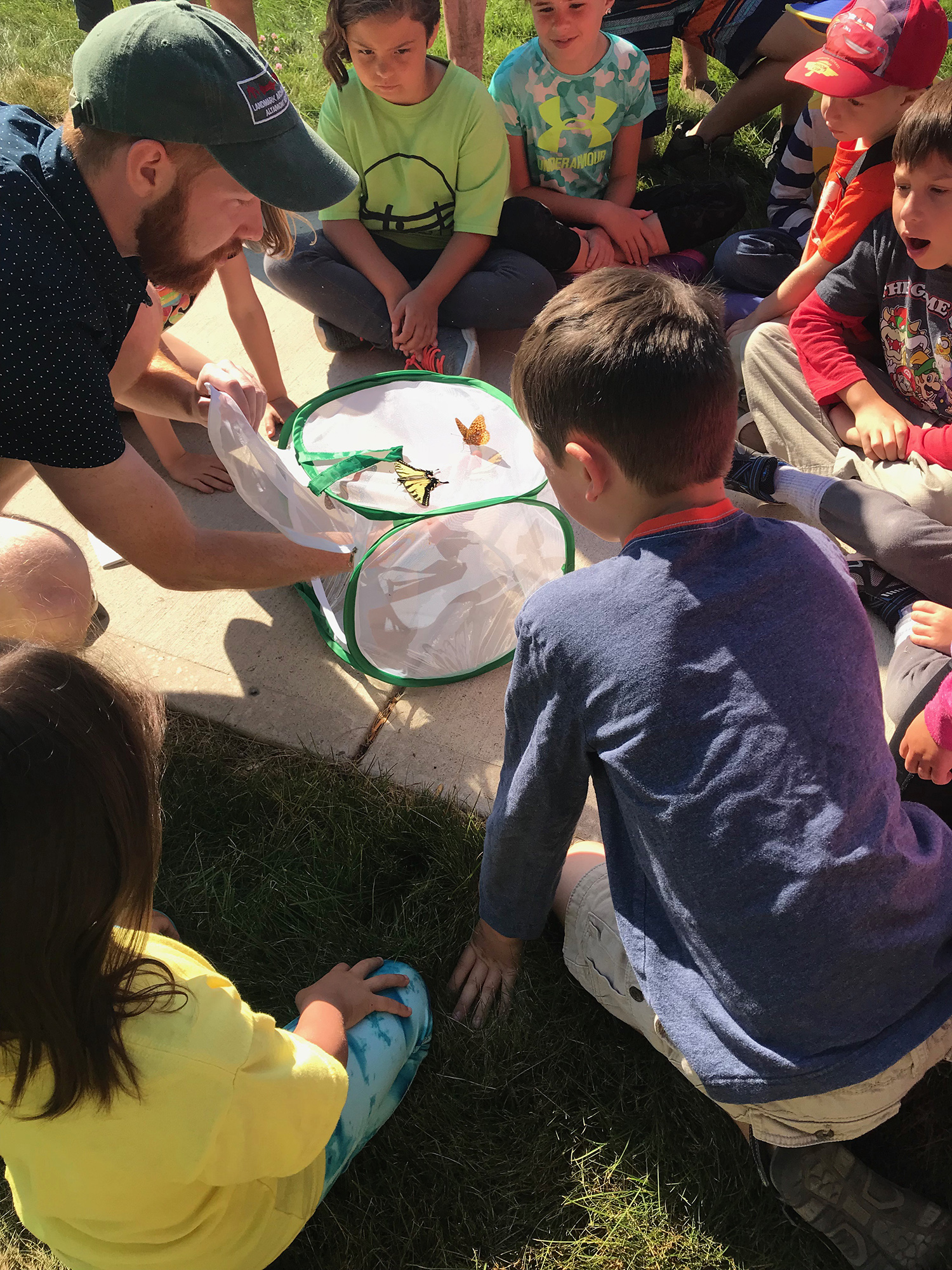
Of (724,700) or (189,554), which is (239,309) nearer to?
(189,554)

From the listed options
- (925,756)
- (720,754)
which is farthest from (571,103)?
(720,754)

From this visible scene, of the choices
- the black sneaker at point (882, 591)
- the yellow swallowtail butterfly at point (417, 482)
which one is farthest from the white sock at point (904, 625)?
the yellow swallowtail butterfly at point (417, 482)

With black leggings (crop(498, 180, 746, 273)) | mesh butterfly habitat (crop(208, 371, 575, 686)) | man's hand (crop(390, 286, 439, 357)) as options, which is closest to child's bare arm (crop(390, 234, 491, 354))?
man's hand (crop(390, 286, 439, 357))

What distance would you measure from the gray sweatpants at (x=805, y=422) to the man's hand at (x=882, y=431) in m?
0.03

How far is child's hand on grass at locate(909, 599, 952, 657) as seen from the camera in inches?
76.2

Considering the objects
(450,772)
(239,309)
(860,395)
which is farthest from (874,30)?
(450,772)

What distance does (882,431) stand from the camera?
7.51 feet

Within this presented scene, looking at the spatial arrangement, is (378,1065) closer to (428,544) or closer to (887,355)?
(428,544)

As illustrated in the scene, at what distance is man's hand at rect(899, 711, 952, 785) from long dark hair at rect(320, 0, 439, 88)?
216 cm

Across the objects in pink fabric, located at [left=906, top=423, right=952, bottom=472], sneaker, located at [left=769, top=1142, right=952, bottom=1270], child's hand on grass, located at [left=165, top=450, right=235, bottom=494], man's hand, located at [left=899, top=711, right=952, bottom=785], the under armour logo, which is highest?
the under armour logo

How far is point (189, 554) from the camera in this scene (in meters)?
1.81

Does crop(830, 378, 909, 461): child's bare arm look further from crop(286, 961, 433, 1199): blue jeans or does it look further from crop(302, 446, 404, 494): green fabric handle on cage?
crop(286, 961, 433, 1199): blue jeans

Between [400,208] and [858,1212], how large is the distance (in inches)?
107

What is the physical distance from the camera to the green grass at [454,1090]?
1.43 meters
